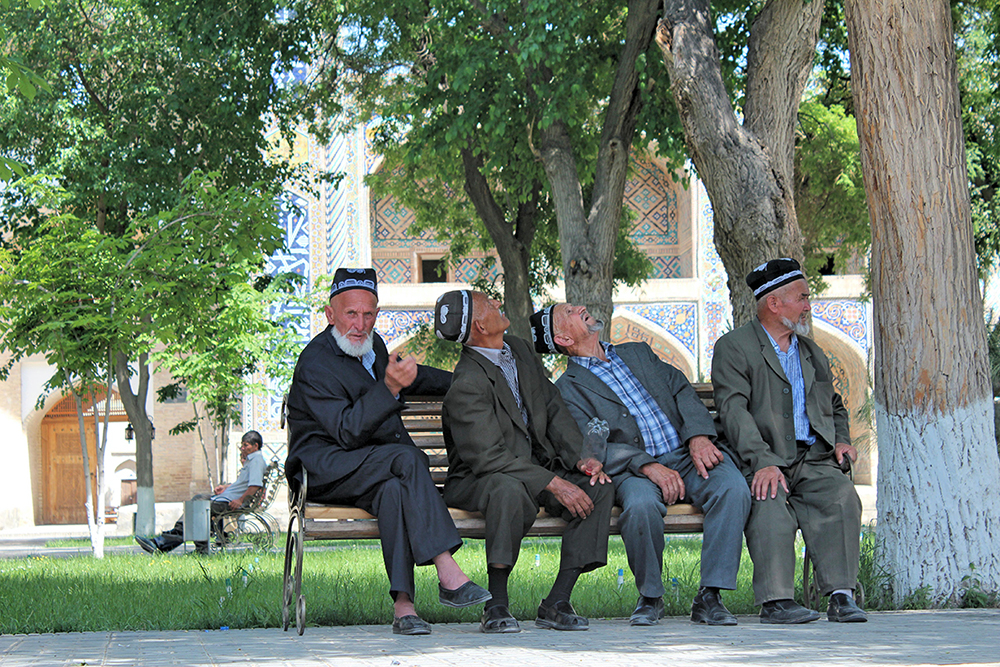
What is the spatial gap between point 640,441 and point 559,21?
506 cm

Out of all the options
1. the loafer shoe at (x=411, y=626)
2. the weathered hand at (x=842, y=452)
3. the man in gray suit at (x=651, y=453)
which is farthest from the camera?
the weathered hand at (x=842, y=452)

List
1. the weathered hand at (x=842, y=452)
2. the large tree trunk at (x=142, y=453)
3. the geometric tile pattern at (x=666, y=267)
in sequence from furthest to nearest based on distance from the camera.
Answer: the geometric tile pattern at (x=666, y=267) → the large tree trunk at (x=142, y=453) → the weathered hand at (x=842, y=452)

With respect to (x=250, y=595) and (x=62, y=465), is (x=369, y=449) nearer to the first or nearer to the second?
(x=250, y=595)

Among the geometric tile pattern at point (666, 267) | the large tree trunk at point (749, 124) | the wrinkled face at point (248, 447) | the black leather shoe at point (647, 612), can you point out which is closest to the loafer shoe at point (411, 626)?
the black leather shoe at point (647, 612)

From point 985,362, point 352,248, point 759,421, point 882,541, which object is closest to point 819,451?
point 759,421

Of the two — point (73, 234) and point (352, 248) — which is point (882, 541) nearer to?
point (73, 234)

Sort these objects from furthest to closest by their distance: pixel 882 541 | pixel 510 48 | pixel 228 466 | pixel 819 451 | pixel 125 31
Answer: pixel 228 466 < pixel 125 31 < pixel 510 48 < pixel 882 541 < pixel 819 451

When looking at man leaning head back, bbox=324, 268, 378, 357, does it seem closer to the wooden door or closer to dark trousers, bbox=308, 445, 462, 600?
dark trousers, bbox=308, 445, 462, 600

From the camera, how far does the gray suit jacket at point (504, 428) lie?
14.8 ft

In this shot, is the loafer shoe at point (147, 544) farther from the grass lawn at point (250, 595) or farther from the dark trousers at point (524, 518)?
the dark trousers at point (524, 518)

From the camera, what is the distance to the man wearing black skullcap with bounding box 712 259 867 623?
4492 mm

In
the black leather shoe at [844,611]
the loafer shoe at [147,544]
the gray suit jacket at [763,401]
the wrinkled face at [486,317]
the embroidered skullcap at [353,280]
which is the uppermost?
the embroidered skullcap at [353,280]

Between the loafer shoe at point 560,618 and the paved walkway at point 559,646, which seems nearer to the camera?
the paved walkway at point 559,646

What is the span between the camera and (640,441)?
4953 mm
